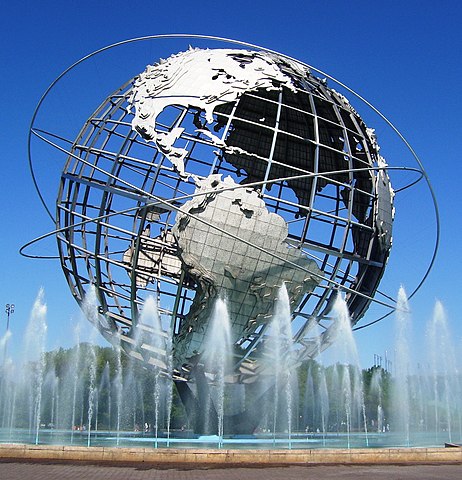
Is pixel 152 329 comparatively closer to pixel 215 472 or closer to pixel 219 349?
pixel 219 349

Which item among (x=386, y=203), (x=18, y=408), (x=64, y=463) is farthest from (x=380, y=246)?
(x=18, y=408)

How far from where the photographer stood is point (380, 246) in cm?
1484

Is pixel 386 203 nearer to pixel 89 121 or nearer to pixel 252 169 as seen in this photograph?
pixel 252 169

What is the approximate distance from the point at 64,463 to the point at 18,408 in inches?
914

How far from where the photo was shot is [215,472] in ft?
27.6

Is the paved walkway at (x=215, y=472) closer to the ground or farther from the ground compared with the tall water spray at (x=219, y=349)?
closer to the ground

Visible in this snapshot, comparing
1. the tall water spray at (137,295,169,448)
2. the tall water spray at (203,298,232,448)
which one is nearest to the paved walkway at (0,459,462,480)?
the tall water spray at (203,298,232,448)

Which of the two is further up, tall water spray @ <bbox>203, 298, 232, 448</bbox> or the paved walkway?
tall water spray @ <bbox>203, 298, 232, 448</bbox>

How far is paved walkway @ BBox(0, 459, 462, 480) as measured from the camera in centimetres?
777

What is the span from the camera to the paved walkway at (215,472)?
777 centimetres

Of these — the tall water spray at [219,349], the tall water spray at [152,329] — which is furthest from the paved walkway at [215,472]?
the tall water spray at [152,329]

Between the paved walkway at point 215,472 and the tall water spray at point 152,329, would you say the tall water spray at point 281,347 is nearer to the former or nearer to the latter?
the tall water spray at point 152,329

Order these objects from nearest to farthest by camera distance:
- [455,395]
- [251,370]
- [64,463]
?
[64,463], [251,370], [455,395]

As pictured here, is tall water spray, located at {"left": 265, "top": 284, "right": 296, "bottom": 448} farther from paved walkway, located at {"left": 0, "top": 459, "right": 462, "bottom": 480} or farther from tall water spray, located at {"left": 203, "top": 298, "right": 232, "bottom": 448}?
paved walkway, located at {"left": 0, "top": 459, "right": 462, "bottom": 480}
